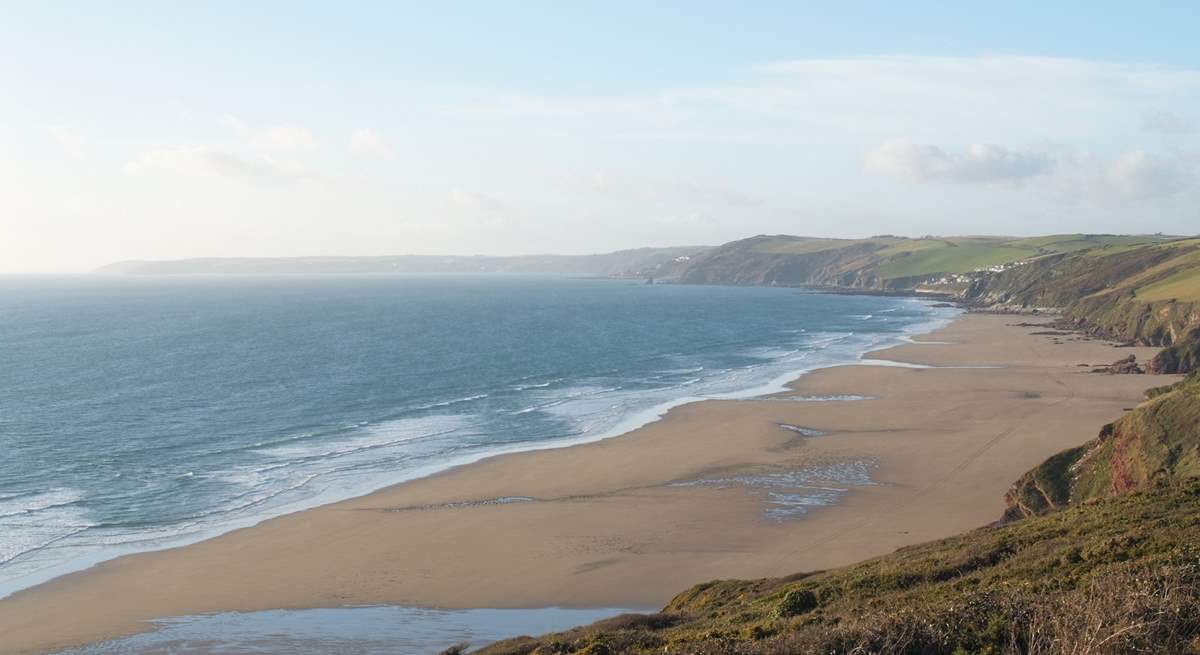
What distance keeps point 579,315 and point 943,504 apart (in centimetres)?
11813

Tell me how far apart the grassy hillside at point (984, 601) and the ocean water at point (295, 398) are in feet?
78.1

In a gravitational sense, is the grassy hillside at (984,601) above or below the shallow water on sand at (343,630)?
above

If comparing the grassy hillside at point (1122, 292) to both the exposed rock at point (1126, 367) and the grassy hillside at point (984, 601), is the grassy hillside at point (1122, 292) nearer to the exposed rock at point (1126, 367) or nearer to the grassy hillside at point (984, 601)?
the exposed rock at point (1126, 367)

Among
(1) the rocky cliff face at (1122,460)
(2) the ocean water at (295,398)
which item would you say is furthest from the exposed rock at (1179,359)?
(1) the rocky cliff face at (1122,460)

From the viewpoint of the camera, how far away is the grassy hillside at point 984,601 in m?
13.7

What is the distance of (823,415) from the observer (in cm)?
6322

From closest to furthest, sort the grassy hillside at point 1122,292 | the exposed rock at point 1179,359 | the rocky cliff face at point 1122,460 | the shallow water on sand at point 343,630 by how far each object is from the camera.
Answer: the shallow water on sand at point 343,630
the rocky cliff face at point 1122,460
the exposed rock at point 1179,359
the grassy hillside at point 1122,292

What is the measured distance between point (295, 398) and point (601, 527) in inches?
1505

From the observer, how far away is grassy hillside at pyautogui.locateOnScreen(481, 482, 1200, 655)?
44.9ft

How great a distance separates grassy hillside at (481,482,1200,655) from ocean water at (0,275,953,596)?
23812 millimetres

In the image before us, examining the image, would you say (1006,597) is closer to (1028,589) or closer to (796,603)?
(1028,589)

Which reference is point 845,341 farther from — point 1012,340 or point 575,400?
point 575,400

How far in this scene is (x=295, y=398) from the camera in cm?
6931

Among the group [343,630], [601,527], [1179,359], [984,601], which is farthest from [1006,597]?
[1179,359]
